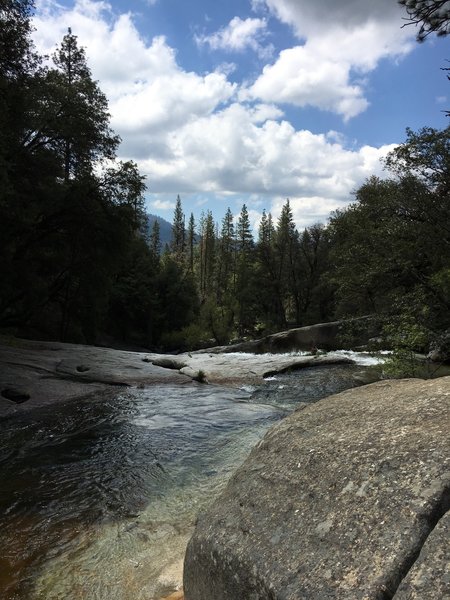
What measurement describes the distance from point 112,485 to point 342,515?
5.90m

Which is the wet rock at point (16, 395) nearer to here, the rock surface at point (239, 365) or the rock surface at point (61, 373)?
the rock surface at point (61, 373)

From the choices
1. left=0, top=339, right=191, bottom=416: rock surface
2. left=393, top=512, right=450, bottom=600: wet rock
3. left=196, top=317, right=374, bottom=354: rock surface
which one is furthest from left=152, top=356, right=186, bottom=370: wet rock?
left=393, top=512, right=450, bottom=600: wet rock

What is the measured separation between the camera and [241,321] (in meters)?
57.6

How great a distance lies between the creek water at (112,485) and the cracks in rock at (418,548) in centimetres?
309

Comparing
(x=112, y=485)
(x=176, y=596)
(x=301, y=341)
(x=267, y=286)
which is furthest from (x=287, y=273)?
(x=176, y=596)

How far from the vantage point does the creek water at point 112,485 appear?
195 inches

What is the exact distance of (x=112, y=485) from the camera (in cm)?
756

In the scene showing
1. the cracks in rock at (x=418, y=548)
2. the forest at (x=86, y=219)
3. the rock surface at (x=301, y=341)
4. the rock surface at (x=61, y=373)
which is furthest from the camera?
the rock surface at (x=301, y=341)

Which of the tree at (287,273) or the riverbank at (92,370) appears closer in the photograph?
the riverbank at (92,370)

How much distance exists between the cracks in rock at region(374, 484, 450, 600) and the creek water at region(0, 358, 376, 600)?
3.09 metres

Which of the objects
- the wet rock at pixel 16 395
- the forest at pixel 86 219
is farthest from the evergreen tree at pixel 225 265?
the wet rock at pixel 16 395

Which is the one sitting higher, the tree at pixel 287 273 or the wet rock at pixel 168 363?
the tree at pixel 287 273

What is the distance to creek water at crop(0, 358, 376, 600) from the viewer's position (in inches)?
195

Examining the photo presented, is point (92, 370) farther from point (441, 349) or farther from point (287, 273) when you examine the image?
point (287, 273)
